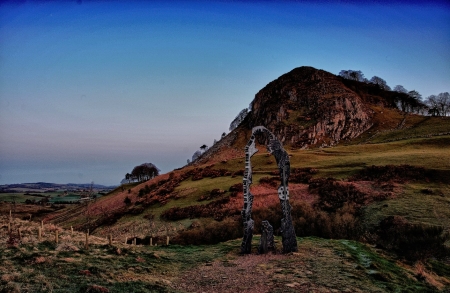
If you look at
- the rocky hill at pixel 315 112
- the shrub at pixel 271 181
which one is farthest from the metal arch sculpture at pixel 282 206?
the rocky hill at pixel 315 112

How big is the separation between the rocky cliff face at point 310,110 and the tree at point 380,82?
28.8 meters

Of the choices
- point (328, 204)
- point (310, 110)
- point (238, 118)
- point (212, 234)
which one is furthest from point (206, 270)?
point (238, 118)

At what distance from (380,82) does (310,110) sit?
59.9 metres

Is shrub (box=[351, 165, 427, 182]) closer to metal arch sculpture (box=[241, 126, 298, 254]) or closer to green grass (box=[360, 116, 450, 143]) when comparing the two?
metal arch sculpture (box=[241, 126, 298, 254])

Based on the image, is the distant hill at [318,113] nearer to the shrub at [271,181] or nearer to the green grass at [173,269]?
the shrub at [271,181]

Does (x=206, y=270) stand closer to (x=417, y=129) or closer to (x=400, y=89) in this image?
(x=417, y=129)

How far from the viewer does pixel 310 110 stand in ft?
334

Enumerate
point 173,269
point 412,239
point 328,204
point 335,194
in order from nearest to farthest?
1. point 173,269
2. point 412,239
3. point 328,204
4. point 335,194

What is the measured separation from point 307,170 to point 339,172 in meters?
4.84

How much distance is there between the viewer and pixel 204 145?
140500mm

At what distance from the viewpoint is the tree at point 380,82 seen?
13573 centimetres

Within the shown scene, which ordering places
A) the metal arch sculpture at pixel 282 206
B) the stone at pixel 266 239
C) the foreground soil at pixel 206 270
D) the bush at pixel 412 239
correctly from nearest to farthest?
the foreground soil at pixel 206 270, the metal arch sculpture at pixel 282 206, the stone at pixel 266 239, the bush at pixel 412 239

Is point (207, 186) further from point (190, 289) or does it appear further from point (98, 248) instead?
point (190, 289)

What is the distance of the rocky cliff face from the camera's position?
3632 inches
